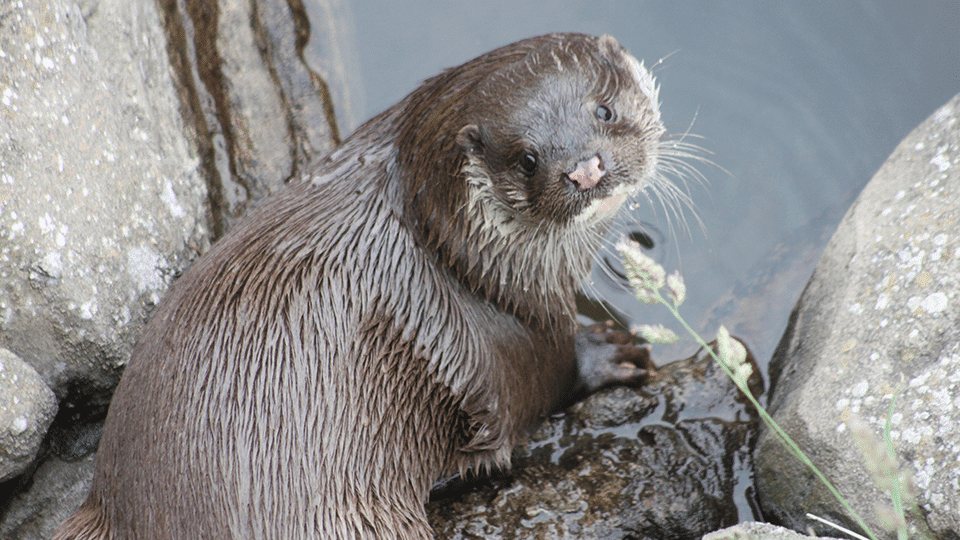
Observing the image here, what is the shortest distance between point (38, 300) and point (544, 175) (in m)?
1.45

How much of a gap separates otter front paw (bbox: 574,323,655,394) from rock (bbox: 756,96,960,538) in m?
0.53

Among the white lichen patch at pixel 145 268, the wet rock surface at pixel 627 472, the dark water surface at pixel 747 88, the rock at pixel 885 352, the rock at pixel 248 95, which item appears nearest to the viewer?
the rock at pixel 885 352

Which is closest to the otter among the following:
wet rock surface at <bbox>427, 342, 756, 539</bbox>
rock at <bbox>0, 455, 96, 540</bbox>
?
wet rock surface at <bbox>427, 342, 756, 539</bbox>

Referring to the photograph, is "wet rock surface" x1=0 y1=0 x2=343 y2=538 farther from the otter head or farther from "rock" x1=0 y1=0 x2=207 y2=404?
the otter head

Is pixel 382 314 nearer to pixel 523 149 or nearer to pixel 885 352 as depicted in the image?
pixel 523 149

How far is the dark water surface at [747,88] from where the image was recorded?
3.46 m

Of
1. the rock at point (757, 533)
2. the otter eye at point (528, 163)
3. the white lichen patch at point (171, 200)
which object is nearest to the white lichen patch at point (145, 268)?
the white lichen patch at point (171, 200)

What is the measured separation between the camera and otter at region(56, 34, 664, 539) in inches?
80.4

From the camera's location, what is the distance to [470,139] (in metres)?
2.28

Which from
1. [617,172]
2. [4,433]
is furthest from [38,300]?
[617,172]

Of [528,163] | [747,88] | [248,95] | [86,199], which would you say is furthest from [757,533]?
[248,95]

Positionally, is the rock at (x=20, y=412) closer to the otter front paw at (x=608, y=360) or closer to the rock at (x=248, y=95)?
the rock at (x=248, y=95)

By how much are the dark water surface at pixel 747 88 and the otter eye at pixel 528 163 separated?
4.05ft

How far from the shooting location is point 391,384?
7.76 ft
